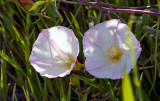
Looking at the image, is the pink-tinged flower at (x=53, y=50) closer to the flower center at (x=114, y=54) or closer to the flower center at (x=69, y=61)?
the flower center at (x=69, y=61)

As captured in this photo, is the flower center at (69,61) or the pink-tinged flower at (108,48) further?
the flower center at (69,61)

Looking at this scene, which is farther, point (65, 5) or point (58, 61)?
Result: point (65, 5)

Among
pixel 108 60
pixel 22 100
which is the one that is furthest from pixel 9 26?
pixel 108 60

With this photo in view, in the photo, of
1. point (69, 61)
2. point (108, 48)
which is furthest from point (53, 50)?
point (108, 48)

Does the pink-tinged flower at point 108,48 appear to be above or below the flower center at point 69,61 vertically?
above

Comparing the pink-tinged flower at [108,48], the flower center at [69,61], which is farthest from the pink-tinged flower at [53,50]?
the pink-tinged flower at [108,48]

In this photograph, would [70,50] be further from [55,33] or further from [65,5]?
[65,5]
